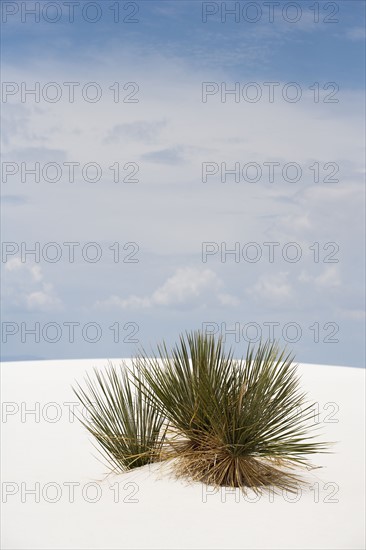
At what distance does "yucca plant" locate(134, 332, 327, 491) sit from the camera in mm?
5535

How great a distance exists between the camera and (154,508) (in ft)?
17.5

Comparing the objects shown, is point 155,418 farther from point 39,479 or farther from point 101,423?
point 39,479

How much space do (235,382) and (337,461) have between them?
2.14 m

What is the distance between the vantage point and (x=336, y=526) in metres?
Result: 5.36

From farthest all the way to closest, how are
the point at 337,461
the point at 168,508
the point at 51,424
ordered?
the point at 51,424, the point at 337,461, the point at 168,508

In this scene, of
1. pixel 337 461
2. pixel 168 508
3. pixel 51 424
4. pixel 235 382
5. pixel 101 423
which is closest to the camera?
pixel 168 508

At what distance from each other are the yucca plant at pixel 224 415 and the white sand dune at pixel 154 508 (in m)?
0.18

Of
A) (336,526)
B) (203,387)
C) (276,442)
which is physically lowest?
(336,526)

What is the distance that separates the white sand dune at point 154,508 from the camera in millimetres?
5012

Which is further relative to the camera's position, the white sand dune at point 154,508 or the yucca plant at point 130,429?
the yucca plant at point 130,429

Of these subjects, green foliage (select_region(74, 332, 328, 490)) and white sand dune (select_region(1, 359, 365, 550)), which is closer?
white sand dune (select_region(1, 359, 365, 550))

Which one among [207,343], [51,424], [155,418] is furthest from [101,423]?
[51,424]

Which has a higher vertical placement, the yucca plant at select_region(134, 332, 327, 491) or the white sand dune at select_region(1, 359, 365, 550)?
the yucca plant at select_region(134, 332, 327, 491)

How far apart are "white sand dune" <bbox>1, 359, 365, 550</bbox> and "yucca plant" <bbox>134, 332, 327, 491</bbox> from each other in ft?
0.60
